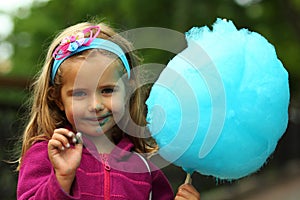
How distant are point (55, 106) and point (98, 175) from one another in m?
0.37

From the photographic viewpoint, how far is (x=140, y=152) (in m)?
2.76

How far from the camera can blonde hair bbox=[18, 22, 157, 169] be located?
2.64 m

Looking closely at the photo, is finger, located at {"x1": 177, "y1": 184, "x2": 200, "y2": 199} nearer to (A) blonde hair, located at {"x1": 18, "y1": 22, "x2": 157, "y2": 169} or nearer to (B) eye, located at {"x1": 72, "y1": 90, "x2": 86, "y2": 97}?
(A) blonde hair, located at {"x1": 18, "y1": 22, "x2": 157, "y2": 169}

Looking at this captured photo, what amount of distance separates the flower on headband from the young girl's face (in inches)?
1.5

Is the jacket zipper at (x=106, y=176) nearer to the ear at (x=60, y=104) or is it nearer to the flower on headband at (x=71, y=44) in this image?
the ear at (x=60, y=104)

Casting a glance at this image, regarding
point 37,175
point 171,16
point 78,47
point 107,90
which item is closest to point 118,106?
point 107,90

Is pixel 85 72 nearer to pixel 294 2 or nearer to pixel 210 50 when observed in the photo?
pixel 210 50

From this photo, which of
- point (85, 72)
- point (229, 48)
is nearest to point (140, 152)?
point (85, 72)

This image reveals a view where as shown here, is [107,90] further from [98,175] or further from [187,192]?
[187,192]

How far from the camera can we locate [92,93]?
2.48 m

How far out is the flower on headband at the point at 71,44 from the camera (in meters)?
2.57

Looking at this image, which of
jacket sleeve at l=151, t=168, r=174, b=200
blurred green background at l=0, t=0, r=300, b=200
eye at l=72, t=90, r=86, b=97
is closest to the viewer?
eye at l=72, t=90, r=86, b=97

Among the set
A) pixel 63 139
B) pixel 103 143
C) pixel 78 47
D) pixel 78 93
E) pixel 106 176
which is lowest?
pixel 106 176

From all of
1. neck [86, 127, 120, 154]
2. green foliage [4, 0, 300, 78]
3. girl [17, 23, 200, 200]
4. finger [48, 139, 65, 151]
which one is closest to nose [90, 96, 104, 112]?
girl [17, 23, 200, 200]
